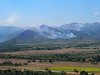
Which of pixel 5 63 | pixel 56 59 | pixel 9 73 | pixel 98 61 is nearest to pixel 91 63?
pixel 98 61

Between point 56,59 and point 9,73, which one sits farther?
point 56,59

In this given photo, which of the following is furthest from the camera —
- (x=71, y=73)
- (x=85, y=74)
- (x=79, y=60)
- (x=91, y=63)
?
(x=79, y=60)

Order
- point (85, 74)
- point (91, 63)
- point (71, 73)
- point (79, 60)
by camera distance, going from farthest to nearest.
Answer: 1. point (79, 60)
2. point (91, 63)
3. point (71, 73)
4. point (85, 74)

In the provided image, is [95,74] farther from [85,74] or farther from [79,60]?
[79,60]

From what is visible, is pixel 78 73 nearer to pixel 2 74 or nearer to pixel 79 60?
pixel 2 74

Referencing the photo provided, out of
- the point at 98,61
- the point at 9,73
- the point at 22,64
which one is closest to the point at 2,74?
the point at 9,73

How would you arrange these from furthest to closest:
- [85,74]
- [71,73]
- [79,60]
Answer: [79,60]
[71,73]
[85,74]

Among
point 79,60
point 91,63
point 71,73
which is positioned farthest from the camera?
point 79,60

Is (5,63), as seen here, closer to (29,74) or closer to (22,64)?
(22,64)

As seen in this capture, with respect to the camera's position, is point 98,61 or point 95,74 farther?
point 98,61
